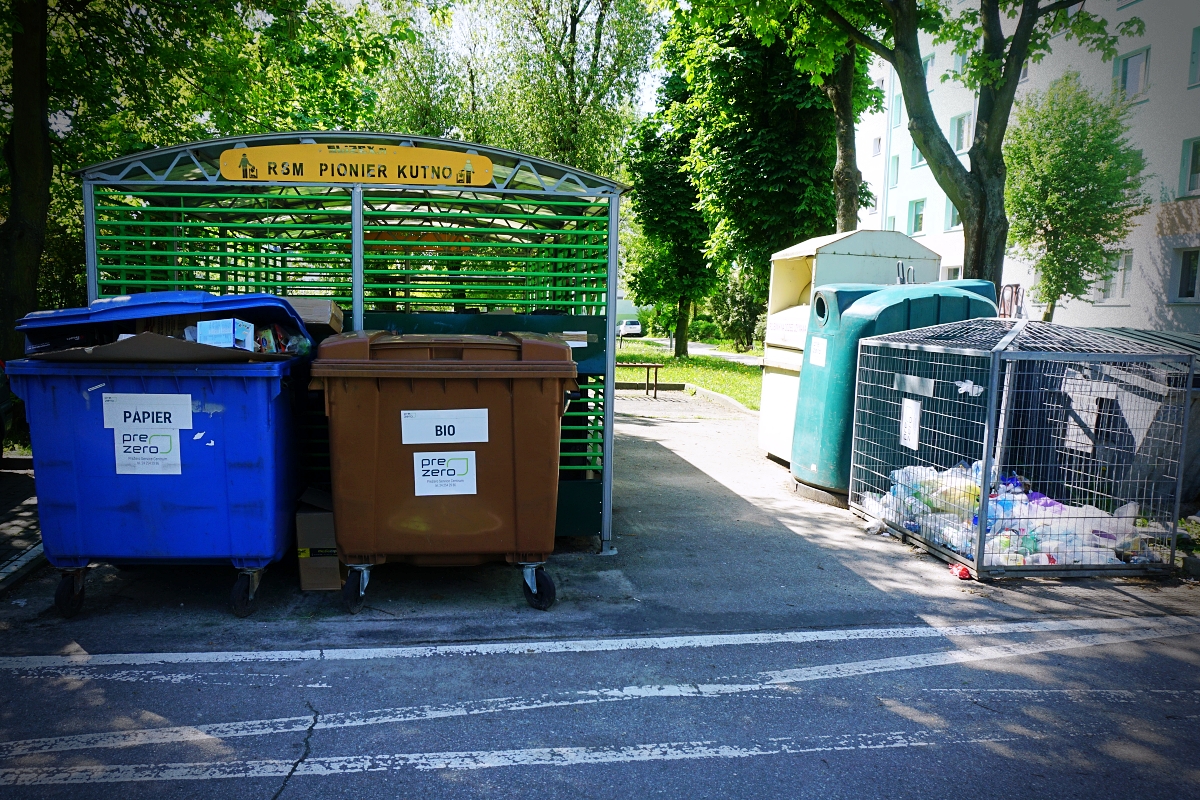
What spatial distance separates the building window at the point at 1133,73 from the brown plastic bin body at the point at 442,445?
27425 millimetres

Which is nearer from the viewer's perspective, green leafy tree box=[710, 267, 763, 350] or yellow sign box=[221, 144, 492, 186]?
yellow sign box=[221, 144, 492, 186]

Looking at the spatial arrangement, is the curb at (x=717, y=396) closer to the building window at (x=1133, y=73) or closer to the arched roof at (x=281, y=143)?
the arched roof at (x=281, y=143)

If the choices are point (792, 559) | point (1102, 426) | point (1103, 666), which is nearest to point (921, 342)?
point (1102, 426)

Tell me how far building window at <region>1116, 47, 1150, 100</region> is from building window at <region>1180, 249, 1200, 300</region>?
5.15 metres

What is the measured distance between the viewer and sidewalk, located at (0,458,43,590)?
5.04 m

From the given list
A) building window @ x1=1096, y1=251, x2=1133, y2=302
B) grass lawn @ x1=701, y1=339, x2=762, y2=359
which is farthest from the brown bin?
grass lawn @ x1=701, y1=339, x2=762, y2=359

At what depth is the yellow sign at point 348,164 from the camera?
529 centimetres

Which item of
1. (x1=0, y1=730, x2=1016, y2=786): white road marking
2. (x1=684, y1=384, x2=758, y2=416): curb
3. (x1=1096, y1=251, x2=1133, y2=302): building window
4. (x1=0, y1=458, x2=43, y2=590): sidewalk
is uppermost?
(x1=1096, y1=251, x2=1133, y2=302): building window

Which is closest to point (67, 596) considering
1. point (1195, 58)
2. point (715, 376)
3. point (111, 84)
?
point (111, 84)

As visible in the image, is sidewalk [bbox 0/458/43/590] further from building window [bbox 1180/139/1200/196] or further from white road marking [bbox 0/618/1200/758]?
building window [bbox 1180/139/1200/196]

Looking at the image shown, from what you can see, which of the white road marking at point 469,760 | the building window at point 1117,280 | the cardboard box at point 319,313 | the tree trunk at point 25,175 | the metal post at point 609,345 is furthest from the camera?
the building window at point 1117,280

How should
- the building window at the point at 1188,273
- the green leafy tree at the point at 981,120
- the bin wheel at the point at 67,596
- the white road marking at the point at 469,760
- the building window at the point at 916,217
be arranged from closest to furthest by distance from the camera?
the white road marking at the point at 469,760 → the bin wheel at the point at 67,596 → the green leafy tree at the point at 981,120 → the building window at the point at 1188,273 → the building window at the point at 916,217

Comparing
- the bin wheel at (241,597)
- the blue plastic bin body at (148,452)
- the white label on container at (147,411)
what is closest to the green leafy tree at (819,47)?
the blue plastic bin body at (148,452)

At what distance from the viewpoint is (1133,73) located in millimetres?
25156
